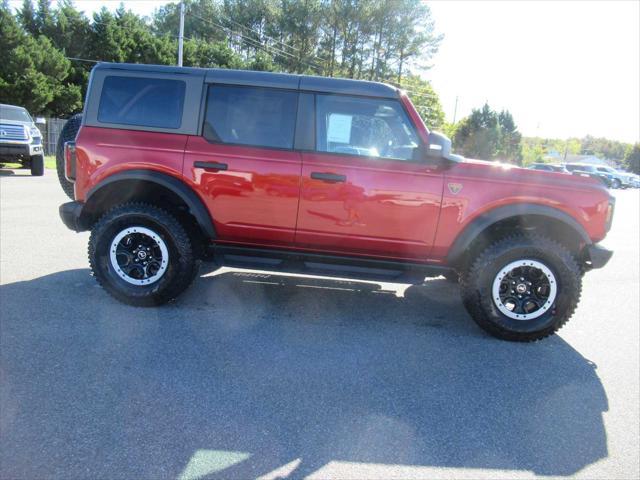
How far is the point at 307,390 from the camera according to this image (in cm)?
315

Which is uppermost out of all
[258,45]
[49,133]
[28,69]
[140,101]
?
[258,45]

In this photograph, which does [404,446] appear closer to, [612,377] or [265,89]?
[612,377]

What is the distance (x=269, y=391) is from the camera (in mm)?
3113

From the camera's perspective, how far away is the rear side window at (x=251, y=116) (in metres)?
4.27

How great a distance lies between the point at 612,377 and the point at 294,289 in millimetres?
2911

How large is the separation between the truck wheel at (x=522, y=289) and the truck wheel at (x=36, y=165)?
14.9 metres

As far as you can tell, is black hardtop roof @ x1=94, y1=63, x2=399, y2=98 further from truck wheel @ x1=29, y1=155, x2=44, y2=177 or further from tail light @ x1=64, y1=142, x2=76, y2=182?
truck wheel @ x1=29, y1=155, x2=44, y2=177

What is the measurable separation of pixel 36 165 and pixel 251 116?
13.5 m

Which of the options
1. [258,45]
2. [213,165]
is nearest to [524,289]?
[213,165]

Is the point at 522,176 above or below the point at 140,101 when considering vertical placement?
below

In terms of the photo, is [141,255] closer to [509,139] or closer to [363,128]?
[363,128]

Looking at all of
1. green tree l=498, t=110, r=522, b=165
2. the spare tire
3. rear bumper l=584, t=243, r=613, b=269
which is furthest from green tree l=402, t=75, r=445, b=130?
rear bumper l=584, t=243, r=613, b=269

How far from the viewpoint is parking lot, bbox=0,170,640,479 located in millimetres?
2502

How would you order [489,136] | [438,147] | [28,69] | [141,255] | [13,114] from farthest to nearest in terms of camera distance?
[489,136]
[28,69]
[13,114]
[141,255]
[438,147]
